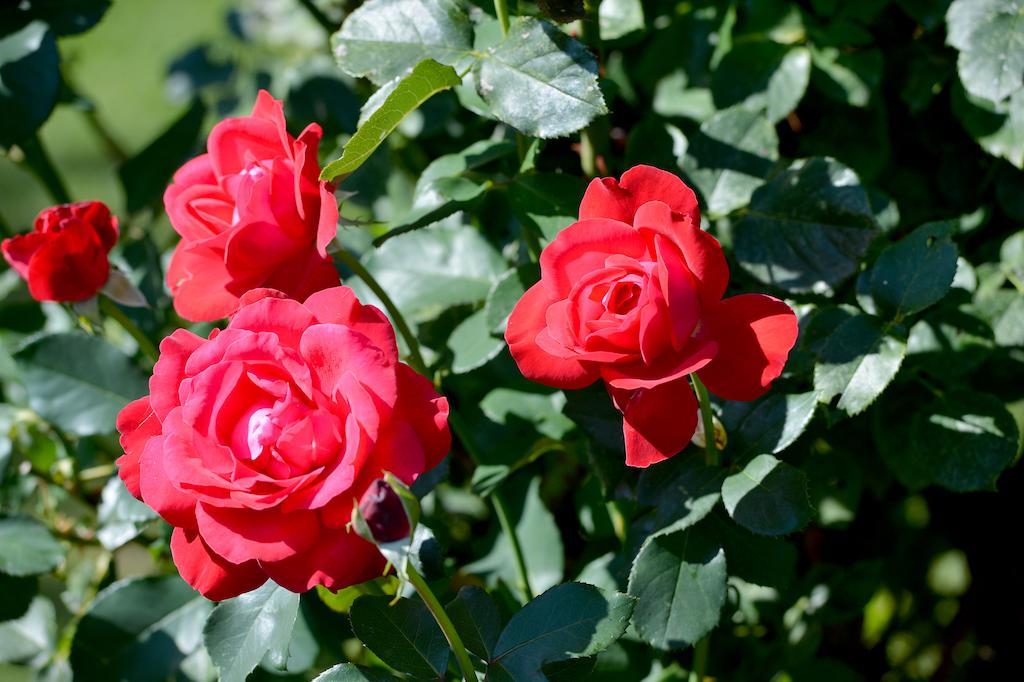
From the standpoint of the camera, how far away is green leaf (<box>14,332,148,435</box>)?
917mm

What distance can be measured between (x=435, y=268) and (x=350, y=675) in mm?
432

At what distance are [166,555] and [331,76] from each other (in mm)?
645

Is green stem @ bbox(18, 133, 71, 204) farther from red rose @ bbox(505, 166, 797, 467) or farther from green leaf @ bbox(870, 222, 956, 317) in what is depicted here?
green leaf @ bbox(870, 222, 956, 317)

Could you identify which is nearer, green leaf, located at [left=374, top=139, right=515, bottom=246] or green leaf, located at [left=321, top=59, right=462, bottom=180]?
green leaf, located at [left=321, top=59, right=462, bottom=180]

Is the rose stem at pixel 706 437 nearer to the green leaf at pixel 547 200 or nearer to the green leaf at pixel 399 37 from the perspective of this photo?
the green leaf at pixel 547 200

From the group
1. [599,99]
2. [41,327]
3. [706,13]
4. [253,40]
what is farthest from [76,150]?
[599,99]

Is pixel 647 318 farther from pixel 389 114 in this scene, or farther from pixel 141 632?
pixel 141 632

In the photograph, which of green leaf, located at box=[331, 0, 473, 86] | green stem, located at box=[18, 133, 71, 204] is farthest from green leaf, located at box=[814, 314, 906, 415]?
green stem, located at box=[18, 133, 71, 204]

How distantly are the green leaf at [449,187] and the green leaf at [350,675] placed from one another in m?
0.31

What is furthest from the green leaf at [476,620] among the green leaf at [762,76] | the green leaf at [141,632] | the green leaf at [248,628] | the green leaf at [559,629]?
the green leaf at [762,76]

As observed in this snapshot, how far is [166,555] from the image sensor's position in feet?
3.35

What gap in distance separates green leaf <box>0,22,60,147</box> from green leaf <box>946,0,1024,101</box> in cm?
86

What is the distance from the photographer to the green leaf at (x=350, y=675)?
2.07 ft

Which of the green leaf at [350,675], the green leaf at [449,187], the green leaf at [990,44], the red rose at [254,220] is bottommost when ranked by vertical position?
the green leaf at [350,675]
